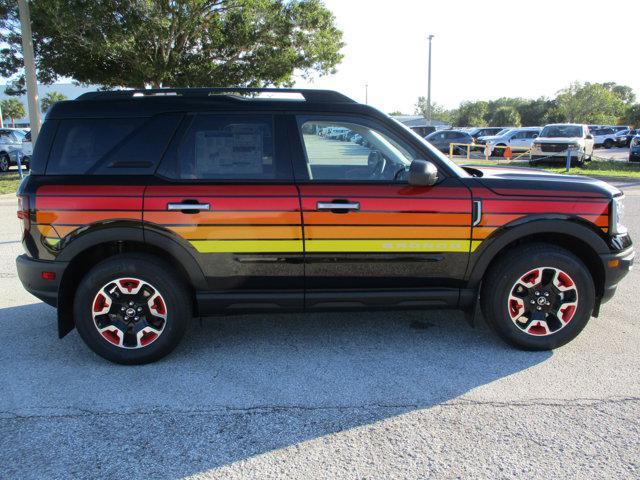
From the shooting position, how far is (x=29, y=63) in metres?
12.8

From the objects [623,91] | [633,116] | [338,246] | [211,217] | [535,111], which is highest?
[623,91]

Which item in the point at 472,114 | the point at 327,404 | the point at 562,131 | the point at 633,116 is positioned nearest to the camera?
the point at 327,404

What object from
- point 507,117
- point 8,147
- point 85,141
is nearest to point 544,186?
point 85,141

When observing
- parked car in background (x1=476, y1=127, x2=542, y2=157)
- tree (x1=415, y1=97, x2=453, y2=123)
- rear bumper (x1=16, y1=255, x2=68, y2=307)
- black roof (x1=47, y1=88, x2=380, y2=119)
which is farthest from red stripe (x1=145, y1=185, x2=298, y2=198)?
tree (x1=415, y1=97, x2=453, y2=123)

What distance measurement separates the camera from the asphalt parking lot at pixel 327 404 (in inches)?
103

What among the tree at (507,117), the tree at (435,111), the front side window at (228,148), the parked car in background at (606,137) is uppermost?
the tree at (435,111)

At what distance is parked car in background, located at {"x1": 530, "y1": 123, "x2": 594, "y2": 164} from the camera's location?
20422mm

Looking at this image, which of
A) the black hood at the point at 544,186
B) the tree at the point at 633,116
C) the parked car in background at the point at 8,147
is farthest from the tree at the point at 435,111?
the black hood at the point at 544,186

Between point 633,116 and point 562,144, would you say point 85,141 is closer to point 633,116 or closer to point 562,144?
point 562,144

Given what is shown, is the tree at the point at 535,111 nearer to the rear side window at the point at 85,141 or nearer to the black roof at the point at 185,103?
the black roof at the point at 185,103

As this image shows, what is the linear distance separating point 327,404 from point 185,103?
7.60ft

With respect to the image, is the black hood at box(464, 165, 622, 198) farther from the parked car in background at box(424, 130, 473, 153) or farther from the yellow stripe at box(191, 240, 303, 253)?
the parked car in background at box(424, 130, 473, 153)

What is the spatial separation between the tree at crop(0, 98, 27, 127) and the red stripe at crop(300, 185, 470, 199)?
7582cm

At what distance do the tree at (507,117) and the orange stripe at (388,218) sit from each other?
70.4 metres
